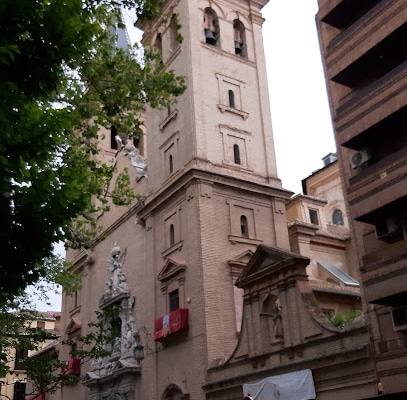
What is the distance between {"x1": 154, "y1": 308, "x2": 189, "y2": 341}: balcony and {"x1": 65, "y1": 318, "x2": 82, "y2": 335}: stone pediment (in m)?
10.9

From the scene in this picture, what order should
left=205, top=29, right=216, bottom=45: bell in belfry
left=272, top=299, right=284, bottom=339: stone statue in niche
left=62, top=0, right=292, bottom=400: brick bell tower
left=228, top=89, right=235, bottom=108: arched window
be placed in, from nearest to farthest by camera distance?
left=272, top=299, right=284, bottom=339: stone statue in niche
left=62, top=0, right=292, bottom=400: brick bell tower
left=228, top=89, right=235, bottom=108: arched window
left=205, top=29, right=216, bottom=45: bell in belfry

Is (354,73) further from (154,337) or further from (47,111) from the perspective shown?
(154,337)

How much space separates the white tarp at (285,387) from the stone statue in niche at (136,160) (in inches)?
591

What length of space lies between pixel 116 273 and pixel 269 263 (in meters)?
12.7

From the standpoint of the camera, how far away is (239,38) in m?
32.8

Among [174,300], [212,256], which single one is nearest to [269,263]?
[212,256]

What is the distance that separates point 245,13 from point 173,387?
20.3 m

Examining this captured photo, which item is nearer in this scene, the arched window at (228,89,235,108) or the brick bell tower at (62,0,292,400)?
the brick bell tower at (62,0,292,400)

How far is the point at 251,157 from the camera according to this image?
29.2m

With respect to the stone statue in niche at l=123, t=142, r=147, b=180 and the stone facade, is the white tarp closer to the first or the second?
the stone facade

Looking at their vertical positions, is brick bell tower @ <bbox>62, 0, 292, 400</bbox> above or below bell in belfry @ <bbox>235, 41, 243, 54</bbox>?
below

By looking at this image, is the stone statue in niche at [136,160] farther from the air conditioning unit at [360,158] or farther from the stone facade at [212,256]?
the air conditioning unit at [360,158]

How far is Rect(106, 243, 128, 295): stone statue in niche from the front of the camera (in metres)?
30.7

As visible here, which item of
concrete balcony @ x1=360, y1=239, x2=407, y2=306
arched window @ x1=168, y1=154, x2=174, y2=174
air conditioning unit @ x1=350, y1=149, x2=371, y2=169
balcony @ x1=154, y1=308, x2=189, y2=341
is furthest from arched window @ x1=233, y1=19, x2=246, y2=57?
concrete balcony @ x1=360, y1=239, x2=407, y2=306
